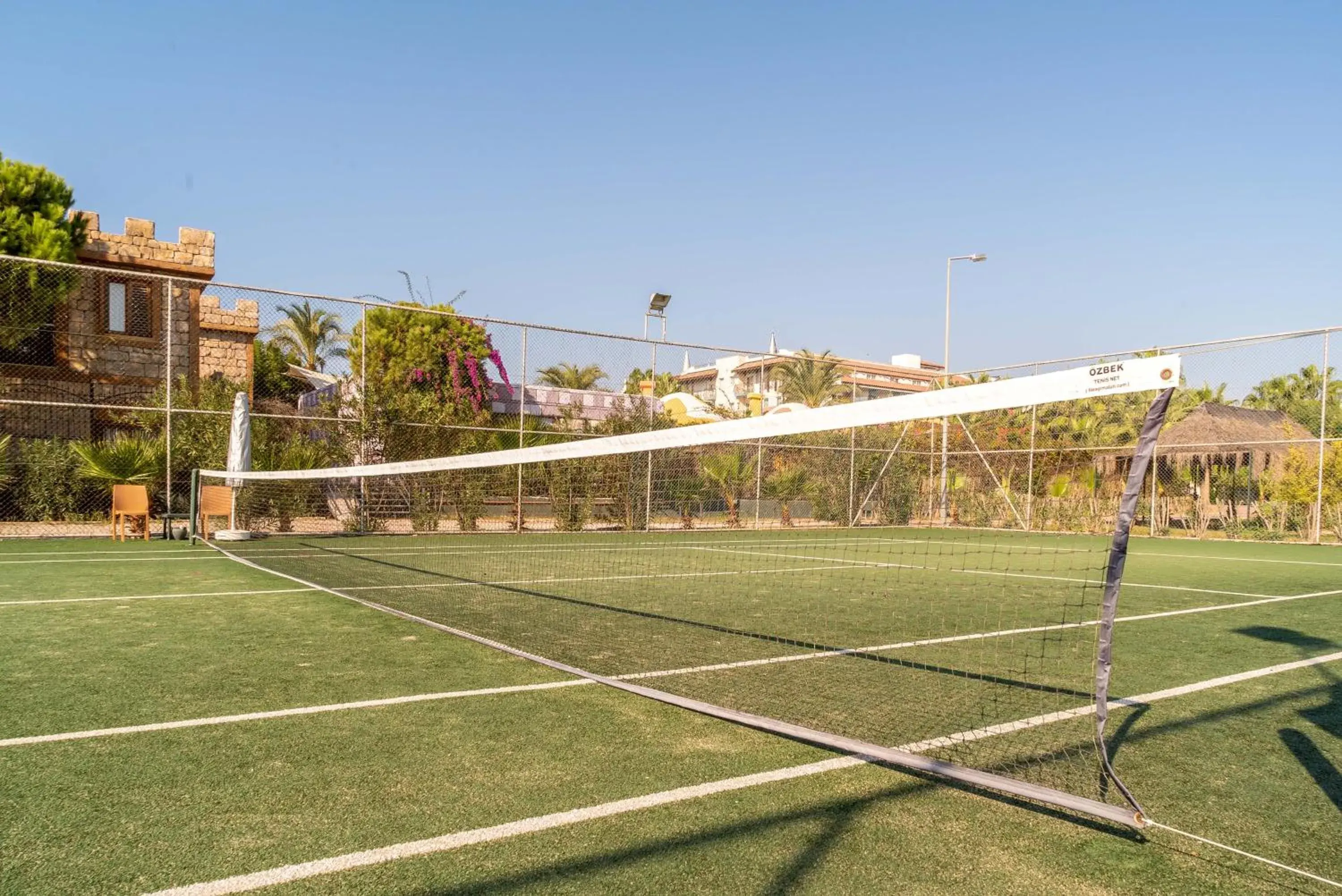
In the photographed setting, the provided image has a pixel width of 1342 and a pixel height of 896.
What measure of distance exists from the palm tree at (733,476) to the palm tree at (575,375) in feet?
11.3

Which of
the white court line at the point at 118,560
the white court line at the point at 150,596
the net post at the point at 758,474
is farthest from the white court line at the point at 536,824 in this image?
the net post at the point at 758,474

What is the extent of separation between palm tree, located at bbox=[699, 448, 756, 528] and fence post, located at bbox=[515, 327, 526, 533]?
5212 millimetres

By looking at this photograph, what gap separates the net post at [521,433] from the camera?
17.5 meters

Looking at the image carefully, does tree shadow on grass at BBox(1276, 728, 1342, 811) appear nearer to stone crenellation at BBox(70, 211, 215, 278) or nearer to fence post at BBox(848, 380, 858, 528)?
fence post at BBox(848, 380, 858, 528)

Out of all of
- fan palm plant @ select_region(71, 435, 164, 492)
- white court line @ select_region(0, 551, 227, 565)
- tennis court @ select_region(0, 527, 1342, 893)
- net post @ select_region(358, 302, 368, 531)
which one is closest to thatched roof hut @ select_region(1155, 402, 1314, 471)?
tennis court @ select_region(0, 527, 1342, 893)

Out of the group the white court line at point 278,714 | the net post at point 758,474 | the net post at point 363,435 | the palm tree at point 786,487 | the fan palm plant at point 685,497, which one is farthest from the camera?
the palm tree at point 786,487

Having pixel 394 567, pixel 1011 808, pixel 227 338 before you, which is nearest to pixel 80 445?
pixel 394 567

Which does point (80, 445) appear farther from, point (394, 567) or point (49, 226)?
point (49, 226)

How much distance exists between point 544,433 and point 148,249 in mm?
15884

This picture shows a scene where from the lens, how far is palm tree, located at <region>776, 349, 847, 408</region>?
47.1m

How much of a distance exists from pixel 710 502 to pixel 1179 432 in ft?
55.1

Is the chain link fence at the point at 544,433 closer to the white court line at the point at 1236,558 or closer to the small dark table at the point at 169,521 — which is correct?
the small dark table at the point at 169,521

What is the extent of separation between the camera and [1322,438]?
17922 mm

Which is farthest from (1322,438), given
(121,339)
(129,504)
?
(121,339)
